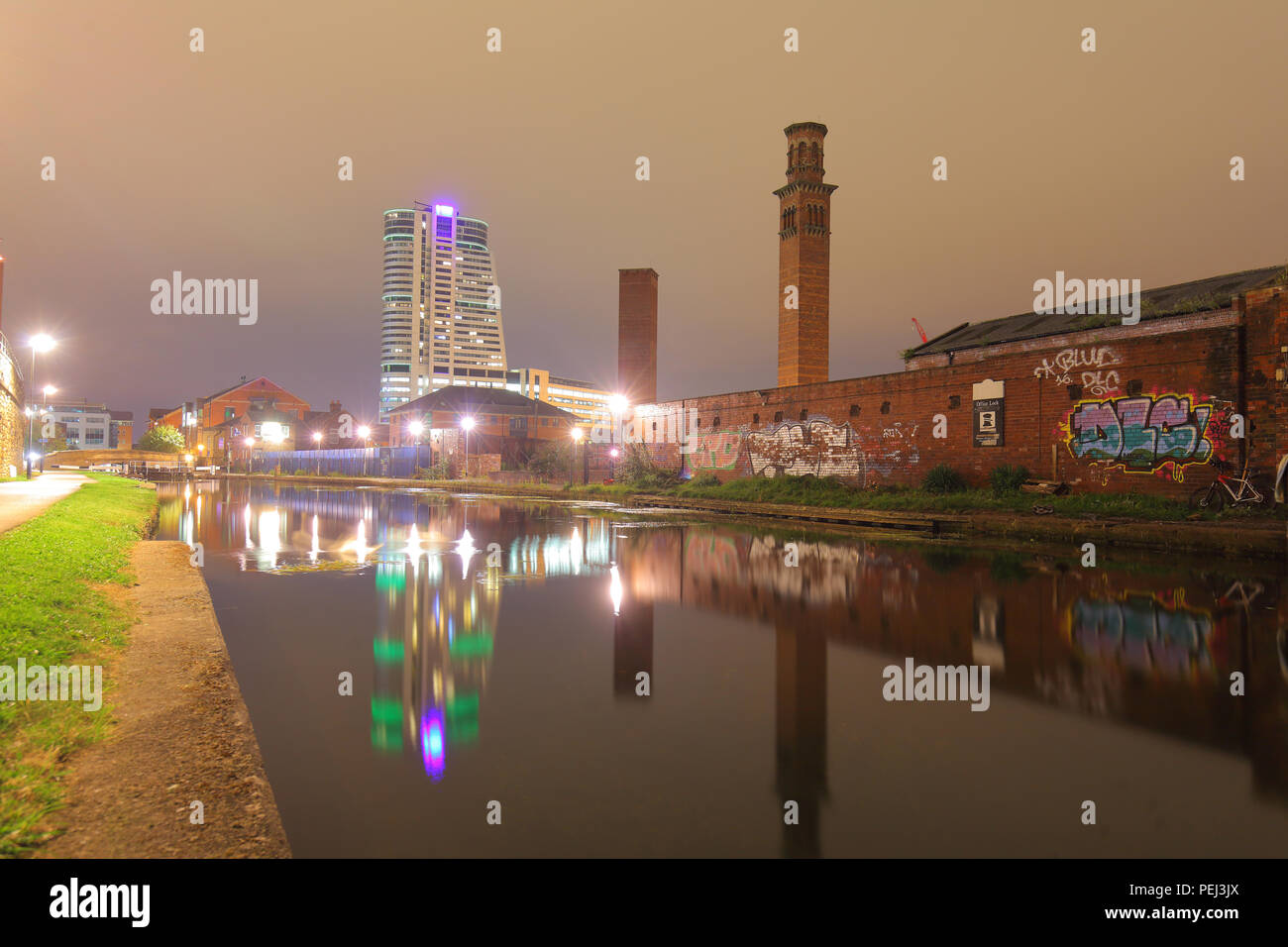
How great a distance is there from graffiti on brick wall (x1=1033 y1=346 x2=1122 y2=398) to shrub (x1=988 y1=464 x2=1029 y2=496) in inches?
105

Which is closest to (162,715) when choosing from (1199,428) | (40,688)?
(40,688)

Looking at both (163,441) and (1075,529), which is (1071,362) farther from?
(163,441)

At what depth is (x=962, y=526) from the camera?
1748cm

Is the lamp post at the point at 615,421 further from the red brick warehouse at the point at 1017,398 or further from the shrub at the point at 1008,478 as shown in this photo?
the shrub at the point at 1008,478

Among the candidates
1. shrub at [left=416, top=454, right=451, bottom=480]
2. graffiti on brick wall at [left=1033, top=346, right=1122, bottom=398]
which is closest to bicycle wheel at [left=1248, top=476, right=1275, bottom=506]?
graffiti on brick wall at [left=1033, top=346, right=1122, bottom=398]

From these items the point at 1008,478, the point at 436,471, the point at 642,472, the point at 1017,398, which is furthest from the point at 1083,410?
the point at 436,471

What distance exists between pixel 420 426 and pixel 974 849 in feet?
221

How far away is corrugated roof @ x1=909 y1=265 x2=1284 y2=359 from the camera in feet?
68.3

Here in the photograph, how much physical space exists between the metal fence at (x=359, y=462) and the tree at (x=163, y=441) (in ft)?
72.3

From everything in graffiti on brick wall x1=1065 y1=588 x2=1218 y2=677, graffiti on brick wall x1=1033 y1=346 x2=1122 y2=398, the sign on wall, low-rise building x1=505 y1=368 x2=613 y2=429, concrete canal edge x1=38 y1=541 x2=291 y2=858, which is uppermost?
low-rise building x1=505 y1=368 x2=613 y2=429

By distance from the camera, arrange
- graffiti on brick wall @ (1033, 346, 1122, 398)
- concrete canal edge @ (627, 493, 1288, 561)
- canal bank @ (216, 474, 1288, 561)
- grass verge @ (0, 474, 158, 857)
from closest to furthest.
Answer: grass verge @ (0, 474, 158, 857) < concrete canal edge @ (627, 493, 1288, 561) < canal bank @ (216, 474, 1288, 561) < graffiti on brick wall @ (1033, 346, 1122, 398)

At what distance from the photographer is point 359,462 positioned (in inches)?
2205

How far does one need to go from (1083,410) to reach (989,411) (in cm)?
278

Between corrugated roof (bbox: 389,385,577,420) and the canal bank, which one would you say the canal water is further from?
corrugated roof (bbox: 389,385,577,420)
